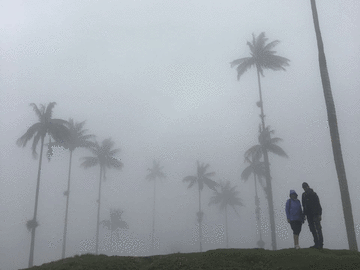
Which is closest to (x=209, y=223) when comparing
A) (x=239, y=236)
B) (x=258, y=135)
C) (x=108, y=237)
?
(x=239, y=236)

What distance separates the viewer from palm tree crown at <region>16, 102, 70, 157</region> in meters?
31.2

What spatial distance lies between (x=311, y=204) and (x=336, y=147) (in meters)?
3.85

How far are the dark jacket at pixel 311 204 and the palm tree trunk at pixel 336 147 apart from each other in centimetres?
240

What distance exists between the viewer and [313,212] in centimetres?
923

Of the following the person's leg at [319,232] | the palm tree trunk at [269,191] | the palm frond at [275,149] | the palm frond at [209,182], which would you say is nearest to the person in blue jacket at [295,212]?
the person's leg at [319,232]

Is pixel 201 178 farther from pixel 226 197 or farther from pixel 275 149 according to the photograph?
pixel 275 149

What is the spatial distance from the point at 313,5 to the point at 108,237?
266 ft

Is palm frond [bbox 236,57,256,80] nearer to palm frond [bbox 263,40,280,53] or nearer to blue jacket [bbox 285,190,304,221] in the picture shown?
palm frond [bbox 263,40,280,53]

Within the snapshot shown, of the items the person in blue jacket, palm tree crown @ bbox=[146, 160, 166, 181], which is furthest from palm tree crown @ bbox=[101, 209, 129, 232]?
the person in blue jacket

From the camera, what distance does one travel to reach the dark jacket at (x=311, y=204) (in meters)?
9.23

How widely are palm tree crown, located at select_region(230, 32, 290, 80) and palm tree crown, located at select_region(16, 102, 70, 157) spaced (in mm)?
21481

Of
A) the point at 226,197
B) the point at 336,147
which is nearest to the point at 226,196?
the point at 226,197

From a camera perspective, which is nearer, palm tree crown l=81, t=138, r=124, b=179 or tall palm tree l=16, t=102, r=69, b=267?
tall palm tree l=16, t=102, r=69, b=267

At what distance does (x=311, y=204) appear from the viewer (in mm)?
9289
